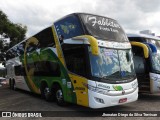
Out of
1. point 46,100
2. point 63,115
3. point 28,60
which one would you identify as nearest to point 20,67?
point 28,60

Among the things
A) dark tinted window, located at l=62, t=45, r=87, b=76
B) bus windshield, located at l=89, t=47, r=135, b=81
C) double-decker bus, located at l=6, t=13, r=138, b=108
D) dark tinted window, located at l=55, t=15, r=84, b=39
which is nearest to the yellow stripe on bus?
double-decker bus, located at l=6, t=13, r=138, b=108

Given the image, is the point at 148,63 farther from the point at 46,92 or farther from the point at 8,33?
the point at 8,33

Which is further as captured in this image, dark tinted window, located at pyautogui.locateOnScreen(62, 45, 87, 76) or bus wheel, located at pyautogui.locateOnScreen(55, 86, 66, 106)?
bus wheel, located at pyautogui.locateOnScreen(55, 86, 66, 106)

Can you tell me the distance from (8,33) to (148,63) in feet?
60.5

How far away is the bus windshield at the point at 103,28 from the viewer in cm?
940

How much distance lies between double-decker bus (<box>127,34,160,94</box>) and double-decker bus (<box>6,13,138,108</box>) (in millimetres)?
2381

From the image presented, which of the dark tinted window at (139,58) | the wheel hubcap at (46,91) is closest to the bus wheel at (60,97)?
the wheel hubcap at (46,91)

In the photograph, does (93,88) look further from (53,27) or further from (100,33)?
(53,27)

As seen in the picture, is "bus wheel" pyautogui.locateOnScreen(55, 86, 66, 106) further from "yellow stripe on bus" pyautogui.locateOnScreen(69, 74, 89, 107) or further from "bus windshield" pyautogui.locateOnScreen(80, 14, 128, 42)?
"bus windshield" pyautogui.locateOnScreen(80, 14, 128, 42)

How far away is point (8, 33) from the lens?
2686cm

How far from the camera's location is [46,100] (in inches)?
493

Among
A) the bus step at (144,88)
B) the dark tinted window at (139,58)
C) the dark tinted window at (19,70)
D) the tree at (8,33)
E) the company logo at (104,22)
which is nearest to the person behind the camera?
the company logo at (104,22)

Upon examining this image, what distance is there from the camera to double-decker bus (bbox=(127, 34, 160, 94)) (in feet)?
39.4

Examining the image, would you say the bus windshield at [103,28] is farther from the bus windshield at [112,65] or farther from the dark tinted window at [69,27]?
the bus windshield at [112,65]
